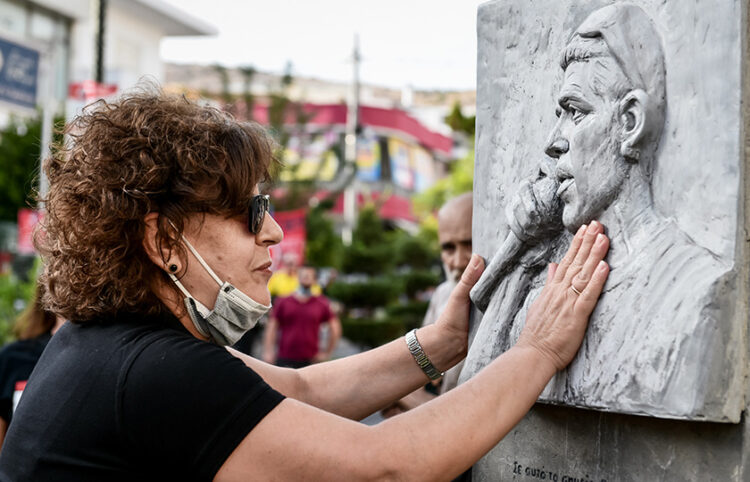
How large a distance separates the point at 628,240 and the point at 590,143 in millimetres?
252

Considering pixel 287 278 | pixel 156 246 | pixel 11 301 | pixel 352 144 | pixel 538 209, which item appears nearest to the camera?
pixel 156 246

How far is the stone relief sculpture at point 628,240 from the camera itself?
1.71 m

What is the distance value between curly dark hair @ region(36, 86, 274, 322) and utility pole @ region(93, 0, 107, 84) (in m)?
6.21

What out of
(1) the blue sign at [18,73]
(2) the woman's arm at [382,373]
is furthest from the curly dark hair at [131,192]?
(1) the blue sign at [18,73]

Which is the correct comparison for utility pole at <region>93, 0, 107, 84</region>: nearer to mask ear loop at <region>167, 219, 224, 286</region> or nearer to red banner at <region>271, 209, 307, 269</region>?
red banner at <region>271, 209, 307, 269</region>

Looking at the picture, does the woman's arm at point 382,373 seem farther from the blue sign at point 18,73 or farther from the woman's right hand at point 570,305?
the blue sign at point 18,73

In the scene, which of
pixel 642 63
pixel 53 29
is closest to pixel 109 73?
pixel 642 63

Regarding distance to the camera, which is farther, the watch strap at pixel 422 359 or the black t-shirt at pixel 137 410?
the watch strap at pixel 422 359

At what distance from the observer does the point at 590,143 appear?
6.43 feet

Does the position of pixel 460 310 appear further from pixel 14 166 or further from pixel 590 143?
pixel 14 166

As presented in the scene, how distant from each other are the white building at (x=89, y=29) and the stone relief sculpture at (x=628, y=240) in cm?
1940


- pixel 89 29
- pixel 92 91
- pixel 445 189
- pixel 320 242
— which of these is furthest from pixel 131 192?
pixel 445 189

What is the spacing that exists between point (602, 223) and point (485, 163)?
0.55 metres

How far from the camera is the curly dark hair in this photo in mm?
1855
